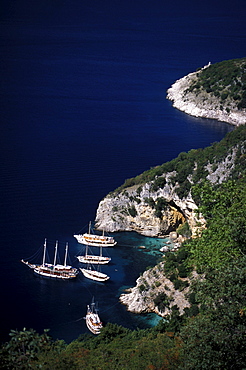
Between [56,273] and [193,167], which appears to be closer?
[56,273]

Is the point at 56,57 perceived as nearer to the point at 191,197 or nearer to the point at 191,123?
the point at 191,123

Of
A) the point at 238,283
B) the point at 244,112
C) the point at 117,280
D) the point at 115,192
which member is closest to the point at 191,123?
the point at 244,112

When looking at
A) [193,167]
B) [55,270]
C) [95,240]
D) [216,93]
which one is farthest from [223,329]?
[216,93]

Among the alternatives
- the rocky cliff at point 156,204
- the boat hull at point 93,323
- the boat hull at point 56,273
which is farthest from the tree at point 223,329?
the rocky cliff at point 156,204

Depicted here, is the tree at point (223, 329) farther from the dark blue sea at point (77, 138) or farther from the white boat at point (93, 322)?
the dark blue sea at point (77, 138)

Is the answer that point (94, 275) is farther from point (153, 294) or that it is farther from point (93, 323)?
point (93, 323)

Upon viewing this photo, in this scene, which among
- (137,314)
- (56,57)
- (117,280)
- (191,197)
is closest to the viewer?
(137,314)

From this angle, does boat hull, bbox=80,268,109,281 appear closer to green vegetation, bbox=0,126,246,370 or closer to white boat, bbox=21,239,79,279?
white boat, bbox=21,239,79,279
